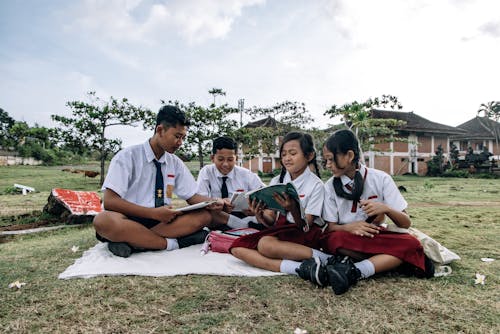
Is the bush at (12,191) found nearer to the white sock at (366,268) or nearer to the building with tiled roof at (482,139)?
the white sock at (366,268)

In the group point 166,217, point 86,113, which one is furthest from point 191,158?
point 166,217

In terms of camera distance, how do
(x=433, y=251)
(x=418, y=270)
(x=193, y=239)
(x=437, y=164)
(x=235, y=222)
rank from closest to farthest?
(x=418, y=270)
(x=433, y=251)
(x=193, y=239)
(x=235, y=222)
(x=437, y=164)

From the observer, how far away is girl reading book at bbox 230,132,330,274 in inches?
99.8

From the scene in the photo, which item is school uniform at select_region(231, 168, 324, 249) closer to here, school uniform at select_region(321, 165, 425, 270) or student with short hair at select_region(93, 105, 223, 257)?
school uniform at select_region(321, 165, 425, 270)

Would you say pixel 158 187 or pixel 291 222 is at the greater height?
pixel 158 187

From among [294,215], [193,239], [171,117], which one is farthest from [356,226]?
[171,117]

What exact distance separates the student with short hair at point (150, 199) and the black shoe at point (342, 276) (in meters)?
1.48

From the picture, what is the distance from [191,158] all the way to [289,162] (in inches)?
548

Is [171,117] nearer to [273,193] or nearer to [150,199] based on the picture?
[150,199]

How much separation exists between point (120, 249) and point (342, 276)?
194 centimetres

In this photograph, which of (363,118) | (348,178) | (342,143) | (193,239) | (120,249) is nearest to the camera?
(342,143)

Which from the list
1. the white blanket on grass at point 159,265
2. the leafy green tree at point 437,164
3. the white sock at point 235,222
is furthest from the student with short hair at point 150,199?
the leafy green tree at point 437,164

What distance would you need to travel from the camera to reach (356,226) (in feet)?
7.97

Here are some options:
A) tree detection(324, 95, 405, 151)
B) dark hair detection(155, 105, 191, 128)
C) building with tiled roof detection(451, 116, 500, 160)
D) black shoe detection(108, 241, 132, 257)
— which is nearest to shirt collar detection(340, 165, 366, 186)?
dark hair detection(155, 105, 191, 128)
